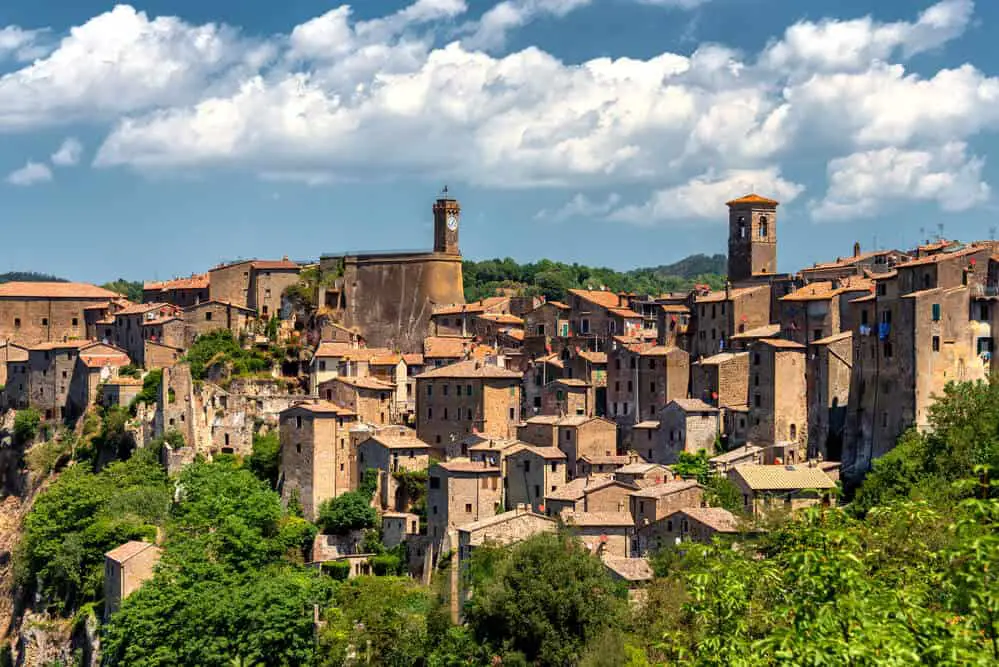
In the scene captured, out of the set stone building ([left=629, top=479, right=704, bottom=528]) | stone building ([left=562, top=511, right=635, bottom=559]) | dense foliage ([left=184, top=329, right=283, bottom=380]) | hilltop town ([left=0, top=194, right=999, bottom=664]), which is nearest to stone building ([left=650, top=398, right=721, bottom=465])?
hilltop town ([left=0, top=194, right=999, bottom=664])

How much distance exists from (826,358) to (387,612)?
21.2m

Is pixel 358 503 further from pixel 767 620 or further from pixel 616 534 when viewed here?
pixel 767 620

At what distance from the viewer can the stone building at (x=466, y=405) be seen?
63188mm

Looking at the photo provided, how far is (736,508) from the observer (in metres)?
52.3

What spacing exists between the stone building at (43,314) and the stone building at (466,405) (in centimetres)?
3581

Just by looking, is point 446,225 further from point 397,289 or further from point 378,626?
point 378,626

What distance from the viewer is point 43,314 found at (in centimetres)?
9125

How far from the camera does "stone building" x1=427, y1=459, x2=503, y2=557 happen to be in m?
55.8

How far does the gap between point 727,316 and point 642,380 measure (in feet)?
18.8

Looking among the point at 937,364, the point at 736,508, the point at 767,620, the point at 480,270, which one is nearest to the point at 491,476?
the point at 736,508

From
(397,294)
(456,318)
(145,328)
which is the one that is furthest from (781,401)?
(145,328)

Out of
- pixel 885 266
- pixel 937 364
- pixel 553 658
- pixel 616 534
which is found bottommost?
pixel 553 658

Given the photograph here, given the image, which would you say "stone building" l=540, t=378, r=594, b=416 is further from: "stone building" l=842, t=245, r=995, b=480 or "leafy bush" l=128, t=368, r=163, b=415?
"leafy bush" l=128, t=368, r=163, b=415

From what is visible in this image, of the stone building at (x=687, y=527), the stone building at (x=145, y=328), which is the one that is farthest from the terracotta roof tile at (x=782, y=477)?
the stone building at (x=145, y=328)
